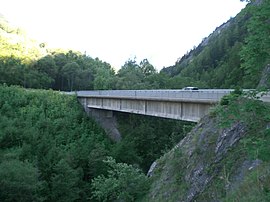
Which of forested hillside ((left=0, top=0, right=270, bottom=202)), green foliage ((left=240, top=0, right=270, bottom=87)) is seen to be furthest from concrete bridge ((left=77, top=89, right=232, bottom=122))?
green foliage ((left=240, top=0, right=270, bottom=87))

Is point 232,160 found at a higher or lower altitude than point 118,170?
higher

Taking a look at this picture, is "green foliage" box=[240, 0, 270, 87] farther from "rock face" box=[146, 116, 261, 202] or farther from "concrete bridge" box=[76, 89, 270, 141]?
"concrete bridge" box=[76, 89, 270, 141]

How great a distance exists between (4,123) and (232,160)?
2775cm

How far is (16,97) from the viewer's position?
47.4 m

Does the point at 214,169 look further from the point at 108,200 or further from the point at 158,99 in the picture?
the point at 158,99

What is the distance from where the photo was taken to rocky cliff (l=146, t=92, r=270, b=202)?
8.09m

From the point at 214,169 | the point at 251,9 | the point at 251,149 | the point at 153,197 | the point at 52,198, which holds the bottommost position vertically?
the point at 52,198

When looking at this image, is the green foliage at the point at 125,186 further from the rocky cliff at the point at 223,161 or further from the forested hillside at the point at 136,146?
the rocky cliff at the point at 223,161

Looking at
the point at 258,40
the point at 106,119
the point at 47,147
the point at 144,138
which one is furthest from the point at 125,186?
the point at 106,119

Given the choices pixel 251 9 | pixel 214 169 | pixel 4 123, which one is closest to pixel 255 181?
pixel 214 169

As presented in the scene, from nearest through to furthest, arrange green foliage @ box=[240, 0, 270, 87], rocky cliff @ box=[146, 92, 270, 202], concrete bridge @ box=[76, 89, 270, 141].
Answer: green foliage @ box=[240, 0, 270, 87]
rocky cliff @ box=[146, 92, 270, 202]
concrete bridge @ box=[76, 89, 270, 141]

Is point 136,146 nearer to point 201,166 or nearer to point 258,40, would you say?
point 201,166

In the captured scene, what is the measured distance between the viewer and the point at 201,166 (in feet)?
53.7

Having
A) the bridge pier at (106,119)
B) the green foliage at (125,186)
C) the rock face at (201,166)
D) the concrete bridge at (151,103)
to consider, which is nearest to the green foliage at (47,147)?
the bridge pier at (106,119)
